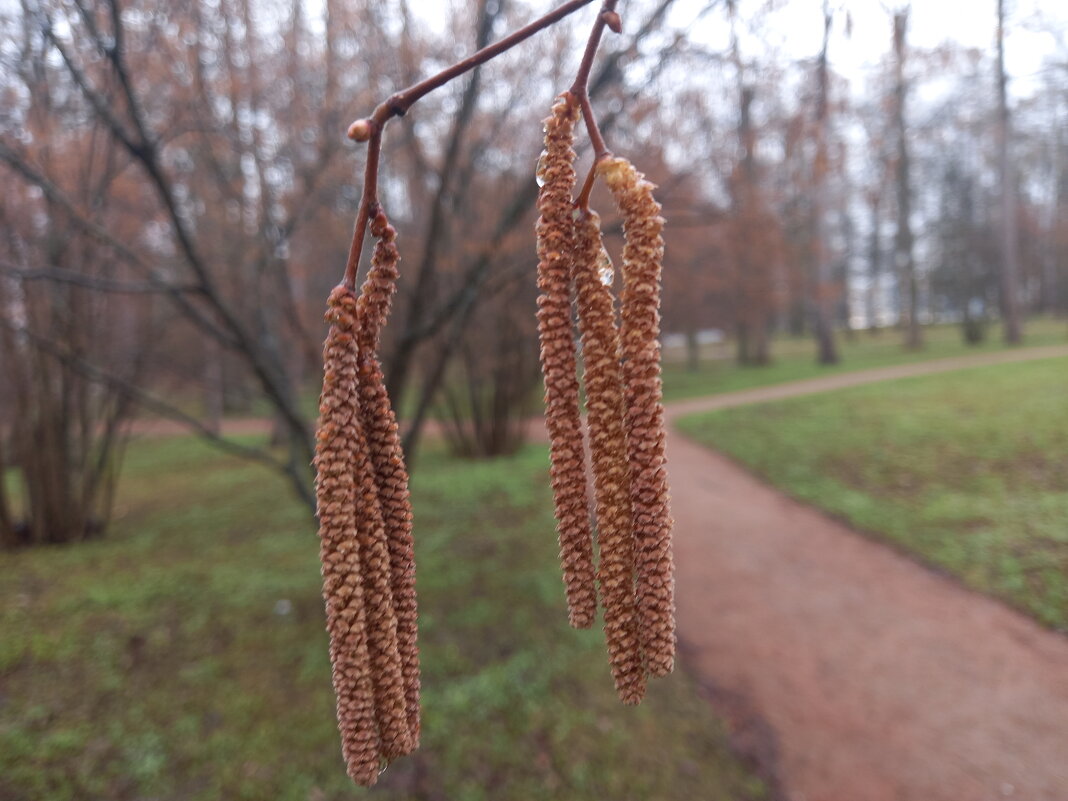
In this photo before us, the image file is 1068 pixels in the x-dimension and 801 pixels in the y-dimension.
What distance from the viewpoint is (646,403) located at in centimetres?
77

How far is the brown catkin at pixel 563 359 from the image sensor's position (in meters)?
0.75

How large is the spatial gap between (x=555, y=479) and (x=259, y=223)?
5.56m

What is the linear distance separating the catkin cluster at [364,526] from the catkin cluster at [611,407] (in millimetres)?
185

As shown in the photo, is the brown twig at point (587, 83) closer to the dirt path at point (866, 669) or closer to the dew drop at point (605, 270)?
Answer: the dew drop at point (605, 270)

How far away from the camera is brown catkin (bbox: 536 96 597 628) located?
0.75 m

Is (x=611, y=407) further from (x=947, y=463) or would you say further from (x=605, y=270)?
(x=947, y=463)

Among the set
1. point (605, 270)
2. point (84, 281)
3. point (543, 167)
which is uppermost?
point (84, 281)

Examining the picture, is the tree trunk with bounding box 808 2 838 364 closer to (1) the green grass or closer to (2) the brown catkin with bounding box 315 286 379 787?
(1) the green grass

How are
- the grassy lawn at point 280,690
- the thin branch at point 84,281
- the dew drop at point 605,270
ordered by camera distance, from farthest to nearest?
the grassy lawn at point 280,690, the thin branch at point 84,281, the dew drop at point 605,270

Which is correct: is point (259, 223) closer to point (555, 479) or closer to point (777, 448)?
point (555, 479)

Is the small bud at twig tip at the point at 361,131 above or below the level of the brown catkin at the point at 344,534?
above

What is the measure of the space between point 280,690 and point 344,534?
5.12 metres

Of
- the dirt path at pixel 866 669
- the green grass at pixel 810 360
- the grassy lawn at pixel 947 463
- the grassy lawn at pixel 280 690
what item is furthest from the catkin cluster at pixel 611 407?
the green grass at pixel 810 360

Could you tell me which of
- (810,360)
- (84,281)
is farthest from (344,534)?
(810,360)
